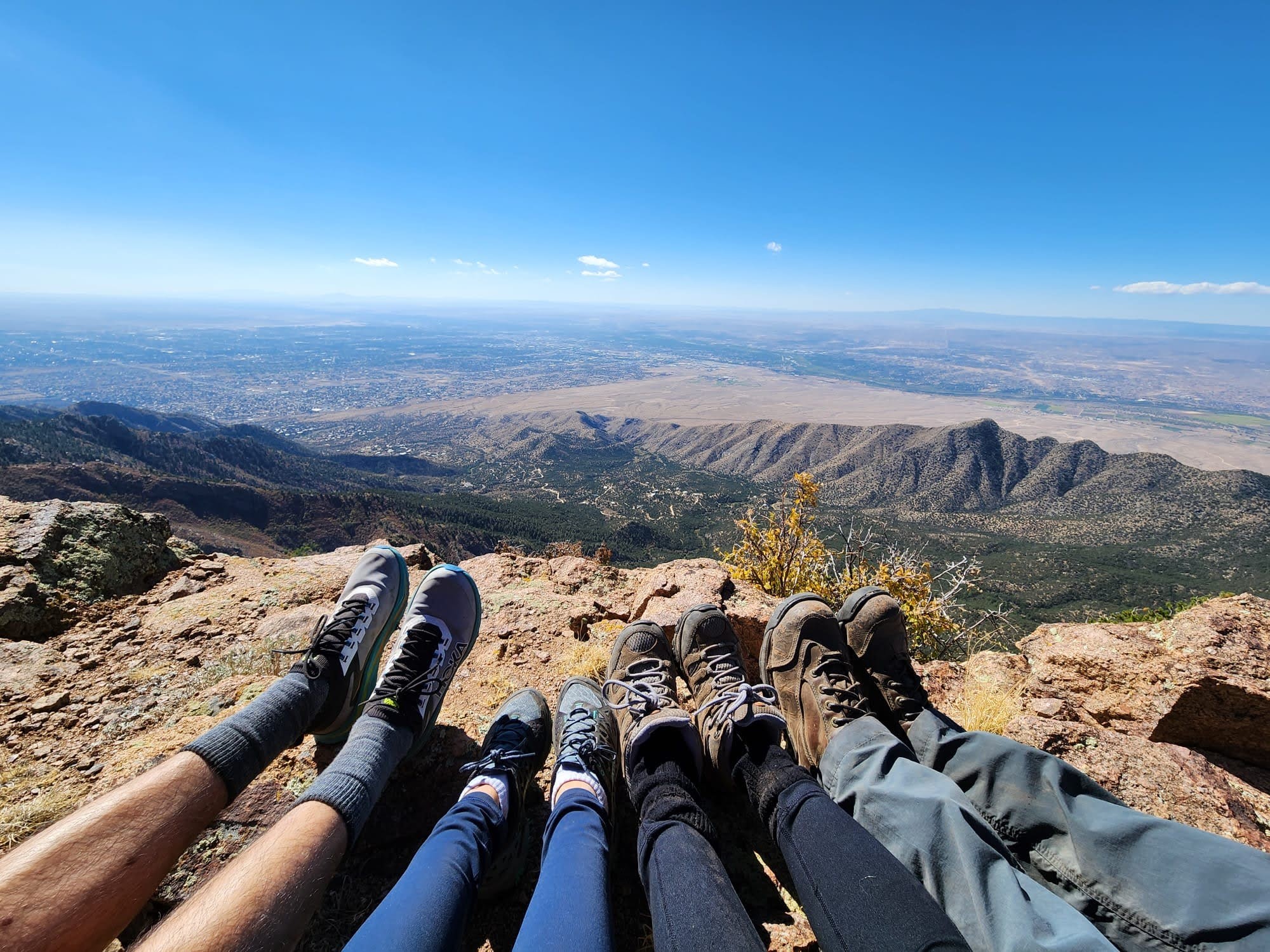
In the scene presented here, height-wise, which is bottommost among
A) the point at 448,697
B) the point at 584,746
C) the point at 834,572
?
the point at 834,572

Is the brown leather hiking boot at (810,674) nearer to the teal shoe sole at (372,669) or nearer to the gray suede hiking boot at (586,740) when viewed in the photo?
the gray suede hiking boot at (586,740)

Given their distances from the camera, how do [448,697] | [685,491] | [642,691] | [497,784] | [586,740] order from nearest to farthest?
[497,784] → [586,740] → [642,691] → [448,697] → [685,491]

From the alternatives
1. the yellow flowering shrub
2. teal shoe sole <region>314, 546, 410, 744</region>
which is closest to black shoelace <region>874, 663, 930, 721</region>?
the yellow flowering shrub

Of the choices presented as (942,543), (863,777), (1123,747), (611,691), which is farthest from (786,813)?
(942,543)

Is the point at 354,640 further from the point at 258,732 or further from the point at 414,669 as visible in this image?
the point at 258,732

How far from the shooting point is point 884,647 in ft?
11.8

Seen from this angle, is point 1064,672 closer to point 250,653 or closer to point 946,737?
point 946,737

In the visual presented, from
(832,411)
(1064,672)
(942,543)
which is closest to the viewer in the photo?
(1064,672)

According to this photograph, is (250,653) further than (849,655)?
Yes

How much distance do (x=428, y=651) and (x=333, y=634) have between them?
664 millimetres

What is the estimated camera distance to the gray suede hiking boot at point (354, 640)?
3105mm

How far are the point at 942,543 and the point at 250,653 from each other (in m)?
70.3

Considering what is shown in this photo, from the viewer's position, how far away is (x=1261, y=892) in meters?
1.74

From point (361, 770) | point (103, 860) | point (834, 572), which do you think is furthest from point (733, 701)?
point (834, 572)
